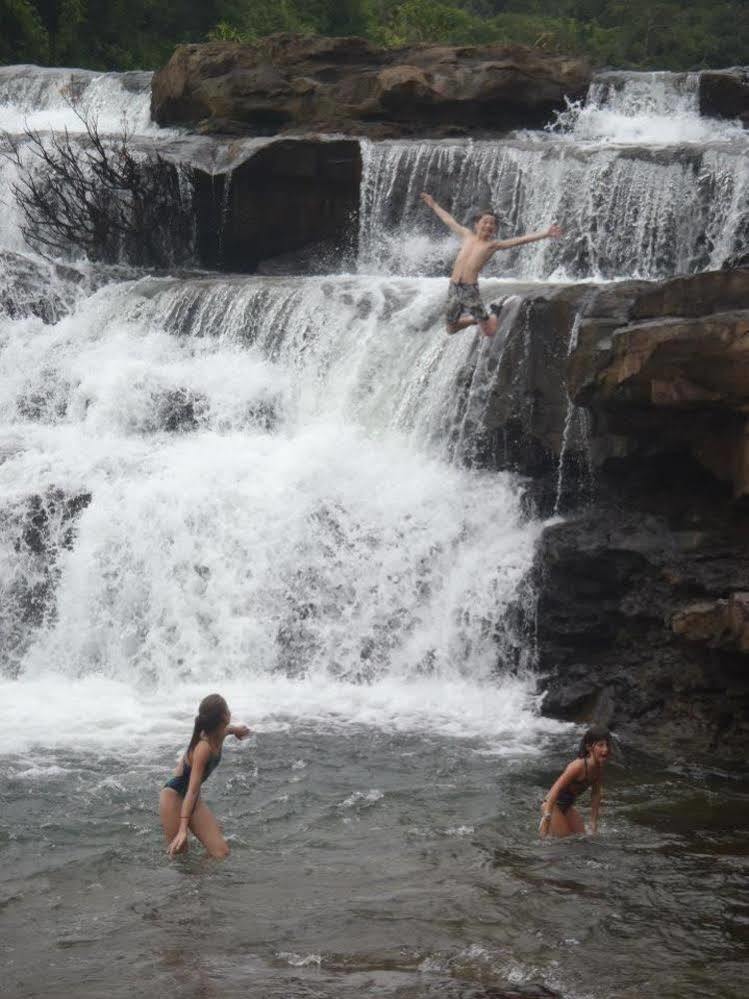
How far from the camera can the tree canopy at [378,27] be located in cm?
3166

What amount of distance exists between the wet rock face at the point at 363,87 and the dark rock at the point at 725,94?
1.71m

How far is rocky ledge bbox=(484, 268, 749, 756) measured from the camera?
1118cm

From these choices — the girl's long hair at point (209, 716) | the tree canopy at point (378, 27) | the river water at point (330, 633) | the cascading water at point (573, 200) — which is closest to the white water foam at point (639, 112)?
the river water at point (330, 633)

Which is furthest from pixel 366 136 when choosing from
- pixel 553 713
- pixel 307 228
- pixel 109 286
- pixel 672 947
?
pixel 672 947

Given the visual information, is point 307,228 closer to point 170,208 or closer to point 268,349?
point 170,208

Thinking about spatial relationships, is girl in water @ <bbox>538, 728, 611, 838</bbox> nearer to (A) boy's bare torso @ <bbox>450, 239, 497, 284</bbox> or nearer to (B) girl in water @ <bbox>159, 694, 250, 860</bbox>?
(B) girl in water @ <bbox>159, 694, 250, 860</bbox>

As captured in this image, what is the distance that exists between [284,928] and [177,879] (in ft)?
3.14

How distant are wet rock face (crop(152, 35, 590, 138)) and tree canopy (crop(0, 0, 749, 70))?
9.10 m

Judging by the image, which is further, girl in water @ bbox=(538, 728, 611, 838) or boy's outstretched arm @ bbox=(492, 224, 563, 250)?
boy's outstretched arm @ bbox=(492, 224, 563, 250)

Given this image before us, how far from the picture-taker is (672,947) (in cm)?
738

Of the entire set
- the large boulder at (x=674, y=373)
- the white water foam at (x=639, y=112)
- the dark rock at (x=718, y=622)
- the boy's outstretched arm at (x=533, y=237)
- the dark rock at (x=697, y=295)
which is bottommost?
the dark rock at (x=718, y=622)

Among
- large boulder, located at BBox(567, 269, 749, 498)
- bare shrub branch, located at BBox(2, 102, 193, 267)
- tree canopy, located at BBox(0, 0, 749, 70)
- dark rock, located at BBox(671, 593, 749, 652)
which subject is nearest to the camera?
dark rock, located at BBox(671, 593, 749, 652)

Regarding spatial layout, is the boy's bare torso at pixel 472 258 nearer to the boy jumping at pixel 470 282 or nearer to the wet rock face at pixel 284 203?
the boy jumping at pixel 470 282

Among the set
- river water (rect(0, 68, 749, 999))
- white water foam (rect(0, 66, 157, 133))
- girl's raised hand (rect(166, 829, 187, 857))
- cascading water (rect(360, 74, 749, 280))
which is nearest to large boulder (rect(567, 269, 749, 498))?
river water (rect(0, 68, 749, 999))
